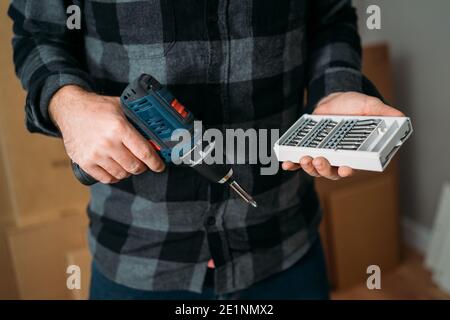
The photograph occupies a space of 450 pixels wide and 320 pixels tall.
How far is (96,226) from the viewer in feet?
2.58

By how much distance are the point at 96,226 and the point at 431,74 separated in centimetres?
137

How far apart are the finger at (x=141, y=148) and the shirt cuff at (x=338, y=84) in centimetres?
28

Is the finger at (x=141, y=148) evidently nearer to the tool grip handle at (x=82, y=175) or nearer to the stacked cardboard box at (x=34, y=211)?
the tool grip handle at (x=82, y=175)

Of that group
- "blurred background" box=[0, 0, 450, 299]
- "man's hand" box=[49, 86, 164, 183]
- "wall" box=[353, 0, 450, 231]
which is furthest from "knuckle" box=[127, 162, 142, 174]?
"wall" box=[353, 0, 450, 231]

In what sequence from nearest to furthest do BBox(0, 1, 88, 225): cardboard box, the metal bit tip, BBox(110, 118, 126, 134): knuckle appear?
BBox(110, 118, 126, 134): knuckle < the metal bit tip < BBox(0, 1, 88, 225): cardboard box

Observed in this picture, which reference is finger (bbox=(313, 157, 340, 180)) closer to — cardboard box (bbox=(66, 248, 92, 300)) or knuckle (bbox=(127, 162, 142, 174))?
knuckle (bbox=(127, 162, 142, 174))

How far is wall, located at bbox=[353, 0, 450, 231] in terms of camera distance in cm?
164

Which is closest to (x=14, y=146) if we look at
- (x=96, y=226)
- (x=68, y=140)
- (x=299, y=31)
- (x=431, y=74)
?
(x=96, y=226)

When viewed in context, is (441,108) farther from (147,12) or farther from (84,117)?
(84,117)

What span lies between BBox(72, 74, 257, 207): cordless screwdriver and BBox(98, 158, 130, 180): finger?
0.05m

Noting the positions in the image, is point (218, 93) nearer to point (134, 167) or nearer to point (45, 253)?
point (134, 167)

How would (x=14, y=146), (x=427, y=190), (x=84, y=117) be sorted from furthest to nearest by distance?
1. (x=427, y=190)
2. (x=14, y=146)
3. (x=84, y=117)

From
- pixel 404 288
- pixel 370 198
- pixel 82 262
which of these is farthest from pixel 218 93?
pixel 404 288

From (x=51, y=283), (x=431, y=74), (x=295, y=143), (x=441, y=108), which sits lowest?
(x=51, y=283)
